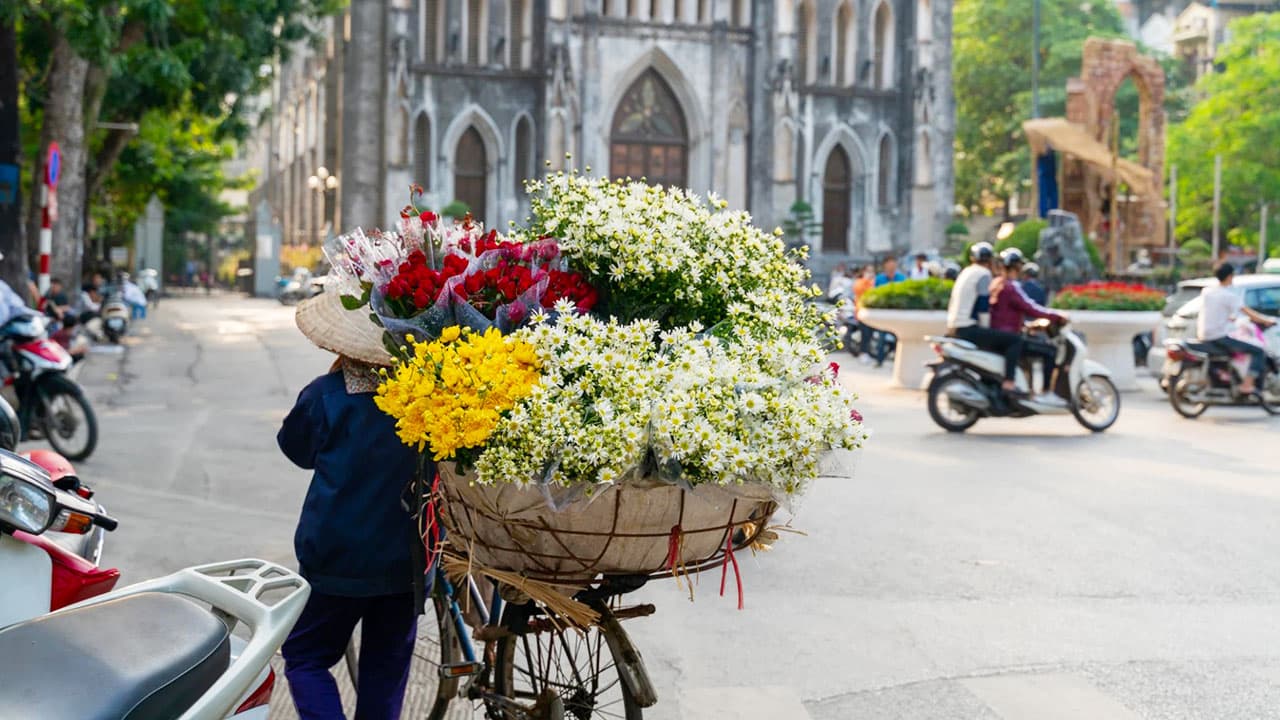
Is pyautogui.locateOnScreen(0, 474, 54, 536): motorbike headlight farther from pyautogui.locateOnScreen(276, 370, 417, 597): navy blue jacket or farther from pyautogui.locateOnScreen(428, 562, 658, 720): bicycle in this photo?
pyautogui.locateOnScreen(428, 562, 658, 720): bicycle

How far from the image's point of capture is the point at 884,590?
277 inches

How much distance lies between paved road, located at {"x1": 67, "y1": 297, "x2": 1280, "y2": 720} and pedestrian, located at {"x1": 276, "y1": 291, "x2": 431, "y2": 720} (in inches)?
61.5

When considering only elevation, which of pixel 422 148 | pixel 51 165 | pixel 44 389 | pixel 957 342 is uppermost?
pixel 422 148

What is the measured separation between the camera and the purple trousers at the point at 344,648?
3740 millimetres

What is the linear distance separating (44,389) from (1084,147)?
32301 millimetres

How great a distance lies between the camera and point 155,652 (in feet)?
7.76

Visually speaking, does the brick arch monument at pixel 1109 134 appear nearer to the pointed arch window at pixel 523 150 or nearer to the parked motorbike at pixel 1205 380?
the pointed arch window at pixel 523 150

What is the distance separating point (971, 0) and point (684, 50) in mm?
16956

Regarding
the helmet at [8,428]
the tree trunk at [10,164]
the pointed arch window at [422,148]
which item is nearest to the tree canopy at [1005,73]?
the pointed arch window at [422,148]

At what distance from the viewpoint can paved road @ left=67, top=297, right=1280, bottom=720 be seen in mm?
5312

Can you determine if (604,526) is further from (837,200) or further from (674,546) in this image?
(837,200)

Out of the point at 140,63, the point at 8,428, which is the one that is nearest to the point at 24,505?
the point at 8,428

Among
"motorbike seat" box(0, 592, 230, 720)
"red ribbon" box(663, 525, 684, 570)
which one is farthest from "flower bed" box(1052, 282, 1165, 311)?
"motorbike seat" box(0, 592, 230, 720)

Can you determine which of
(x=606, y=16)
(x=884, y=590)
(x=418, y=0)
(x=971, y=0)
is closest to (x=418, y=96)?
(x=418, y=0)
